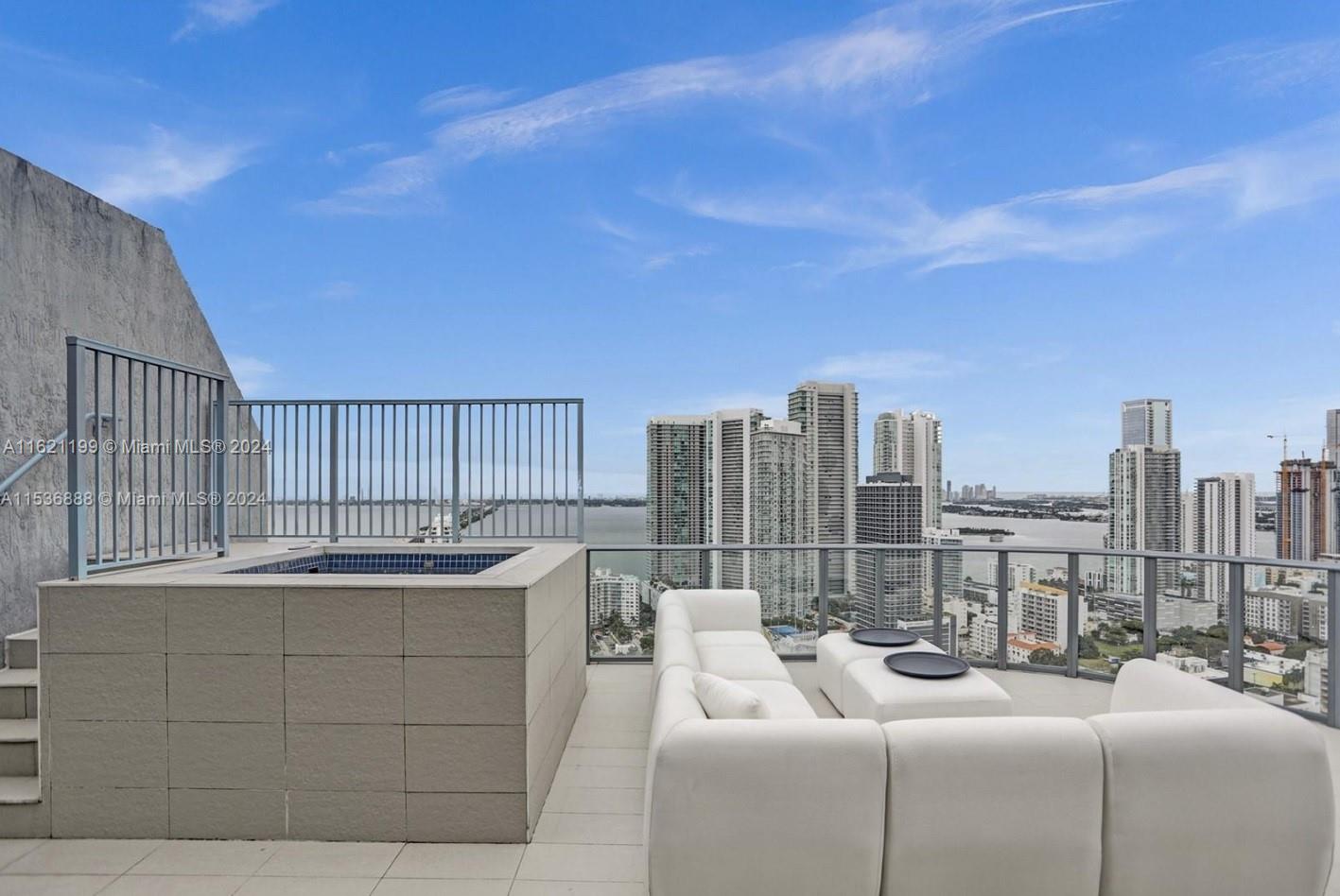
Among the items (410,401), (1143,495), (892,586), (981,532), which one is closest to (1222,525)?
(1143,495)

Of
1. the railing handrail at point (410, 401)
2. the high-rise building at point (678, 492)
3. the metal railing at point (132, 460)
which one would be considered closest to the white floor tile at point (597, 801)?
the metal railing at point (132, 460)

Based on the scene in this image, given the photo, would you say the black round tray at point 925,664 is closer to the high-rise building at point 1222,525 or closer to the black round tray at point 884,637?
the black round tray at point 884,637

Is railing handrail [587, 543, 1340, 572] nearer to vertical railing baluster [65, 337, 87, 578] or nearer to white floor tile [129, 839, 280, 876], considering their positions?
white floor tile [129, 839, 280, 876]

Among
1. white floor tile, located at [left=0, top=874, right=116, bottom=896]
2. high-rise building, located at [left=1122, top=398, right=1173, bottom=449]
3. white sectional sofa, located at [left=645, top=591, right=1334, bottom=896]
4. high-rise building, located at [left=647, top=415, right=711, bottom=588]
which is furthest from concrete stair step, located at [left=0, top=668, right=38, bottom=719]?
high-rise building, located at [left=1122, top=398, right=1173, bottom=449]

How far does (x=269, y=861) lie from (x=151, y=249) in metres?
4.62

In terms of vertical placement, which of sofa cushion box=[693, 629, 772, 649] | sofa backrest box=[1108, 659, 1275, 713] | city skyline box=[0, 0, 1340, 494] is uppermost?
city skyline box=[0, 0, 1340, 494]

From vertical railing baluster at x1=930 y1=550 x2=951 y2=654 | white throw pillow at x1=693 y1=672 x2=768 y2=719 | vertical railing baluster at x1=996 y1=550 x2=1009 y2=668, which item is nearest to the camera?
white throw pillow at x1=693 y1=672 x2=768 y2=719

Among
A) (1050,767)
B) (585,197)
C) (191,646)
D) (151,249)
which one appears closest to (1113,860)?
(1050,767)

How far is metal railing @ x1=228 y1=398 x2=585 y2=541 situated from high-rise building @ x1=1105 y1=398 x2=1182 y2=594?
4145 millimetres

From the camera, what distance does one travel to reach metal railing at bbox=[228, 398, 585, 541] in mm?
5000

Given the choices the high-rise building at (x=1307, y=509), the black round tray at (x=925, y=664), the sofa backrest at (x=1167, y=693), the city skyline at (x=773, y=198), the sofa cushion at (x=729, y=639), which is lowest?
the sofa cushion at (x=729, y=639)

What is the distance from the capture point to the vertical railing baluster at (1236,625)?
4.30 m

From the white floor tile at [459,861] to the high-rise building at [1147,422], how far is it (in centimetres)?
672

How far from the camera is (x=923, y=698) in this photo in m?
3.20
